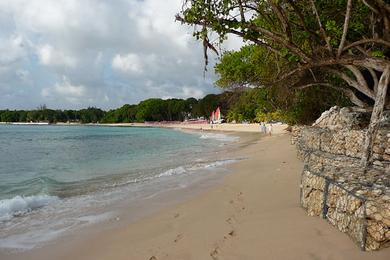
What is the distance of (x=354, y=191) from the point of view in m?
5.43

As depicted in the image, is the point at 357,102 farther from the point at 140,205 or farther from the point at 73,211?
the point at 73,211

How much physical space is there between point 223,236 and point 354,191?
211 cm

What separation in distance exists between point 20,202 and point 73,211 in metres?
2.08

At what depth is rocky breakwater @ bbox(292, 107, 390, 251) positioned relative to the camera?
15.8ft

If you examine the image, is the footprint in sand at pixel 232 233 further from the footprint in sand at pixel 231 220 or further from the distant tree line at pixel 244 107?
the distant tree line at pixel 244 107

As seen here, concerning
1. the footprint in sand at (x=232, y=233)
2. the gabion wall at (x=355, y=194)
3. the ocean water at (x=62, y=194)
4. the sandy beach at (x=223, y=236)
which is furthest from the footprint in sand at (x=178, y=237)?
the ocean water at (x=62, y=194)

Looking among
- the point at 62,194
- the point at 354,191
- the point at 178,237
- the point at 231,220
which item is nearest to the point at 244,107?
the point at 62,194

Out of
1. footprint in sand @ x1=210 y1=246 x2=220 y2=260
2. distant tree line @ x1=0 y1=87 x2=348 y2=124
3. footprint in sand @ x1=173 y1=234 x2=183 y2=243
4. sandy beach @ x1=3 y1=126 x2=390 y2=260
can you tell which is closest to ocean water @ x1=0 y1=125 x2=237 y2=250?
sandy beach @ x1=3 y1=126 x2=390 y2=260

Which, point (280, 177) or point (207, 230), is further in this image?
point (280, 177)

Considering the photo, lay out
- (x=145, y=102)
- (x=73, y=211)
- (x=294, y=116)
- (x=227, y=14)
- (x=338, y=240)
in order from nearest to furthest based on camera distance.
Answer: (x=338, y=240), (x=227, y=14), (x=73, y=211), (x=294, y=116), (x=145, y=102)

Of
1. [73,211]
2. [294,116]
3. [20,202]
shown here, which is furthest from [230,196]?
[294,116]

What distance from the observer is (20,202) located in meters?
10.9

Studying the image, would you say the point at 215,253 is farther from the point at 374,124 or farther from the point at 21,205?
the point at 21,205

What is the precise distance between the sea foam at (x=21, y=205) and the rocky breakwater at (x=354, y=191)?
6.91 m
